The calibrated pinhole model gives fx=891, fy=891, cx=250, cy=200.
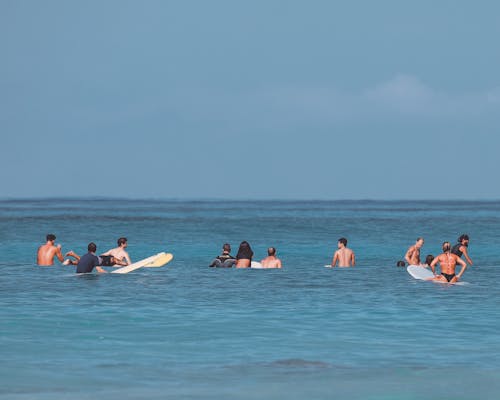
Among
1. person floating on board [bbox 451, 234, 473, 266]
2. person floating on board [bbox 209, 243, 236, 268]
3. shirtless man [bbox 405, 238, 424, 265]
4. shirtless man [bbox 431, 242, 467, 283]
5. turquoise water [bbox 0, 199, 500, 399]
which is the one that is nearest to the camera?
turquoise water [bbox 0, 199, 500, 399]

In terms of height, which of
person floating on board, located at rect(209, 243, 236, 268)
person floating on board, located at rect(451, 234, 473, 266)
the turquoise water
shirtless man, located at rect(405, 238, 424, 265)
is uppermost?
person floating on board, located at rect(451, 234, 473, 266)

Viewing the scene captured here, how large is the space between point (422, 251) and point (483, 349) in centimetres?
4009

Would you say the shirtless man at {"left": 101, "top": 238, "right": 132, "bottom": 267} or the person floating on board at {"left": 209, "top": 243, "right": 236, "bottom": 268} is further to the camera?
the person floating on board at {"left": 209, "top": 243, "right": 236, "bottom": 268}

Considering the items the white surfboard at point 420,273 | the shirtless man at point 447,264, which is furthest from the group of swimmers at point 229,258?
the white surfboard at point 420,273

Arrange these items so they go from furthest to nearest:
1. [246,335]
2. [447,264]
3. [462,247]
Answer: [462,247] → [447,264] → [246,335]

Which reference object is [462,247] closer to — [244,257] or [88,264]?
[244,257]

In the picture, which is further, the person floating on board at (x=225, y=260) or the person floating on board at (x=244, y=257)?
the person floating on board at (x=225, y=260)

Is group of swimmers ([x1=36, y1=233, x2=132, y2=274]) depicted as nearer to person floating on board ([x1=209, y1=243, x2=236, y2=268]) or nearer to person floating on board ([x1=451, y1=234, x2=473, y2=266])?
person floating on board ([x1=209, y1=243, x2=236, y2=268])

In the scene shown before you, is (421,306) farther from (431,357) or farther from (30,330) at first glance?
(30,330)

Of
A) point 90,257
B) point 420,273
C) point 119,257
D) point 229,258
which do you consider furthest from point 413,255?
point 90,257

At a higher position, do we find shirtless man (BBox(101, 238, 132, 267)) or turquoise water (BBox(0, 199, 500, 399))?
shirtless man (BBox(101, 238, 132, 267))

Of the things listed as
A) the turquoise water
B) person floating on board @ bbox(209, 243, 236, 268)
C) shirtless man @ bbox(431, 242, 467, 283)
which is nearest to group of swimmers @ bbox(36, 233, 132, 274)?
the turquoise water

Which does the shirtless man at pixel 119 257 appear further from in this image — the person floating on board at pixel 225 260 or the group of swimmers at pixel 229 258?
the person floating on board at pixel 225 260

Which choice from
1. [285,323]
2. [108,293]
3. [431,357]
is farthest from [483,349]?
[108,293]
